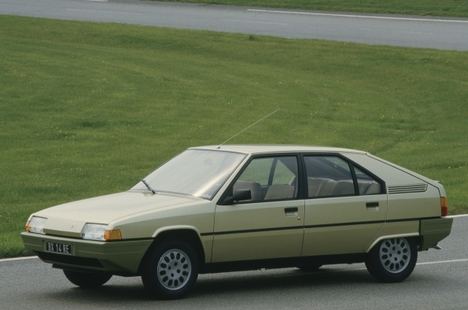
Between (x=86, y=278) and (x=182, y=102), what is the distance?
16.2 m

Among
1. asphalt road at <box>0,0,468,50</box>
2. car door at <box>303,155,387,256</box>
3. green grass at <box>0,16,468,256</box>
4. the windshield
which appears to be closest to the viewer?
the windshield

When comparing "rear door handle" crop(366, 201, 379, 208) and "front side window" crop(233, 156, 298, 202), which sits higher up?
"front side window" crop(233, 156, 298, 202)

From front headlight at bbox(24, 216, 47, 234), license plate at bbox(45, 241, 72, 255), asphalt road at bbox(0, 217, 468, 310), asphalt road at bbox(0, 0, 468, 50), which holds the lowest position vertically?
asphalt road at bbox(0, 217, 468, 310)

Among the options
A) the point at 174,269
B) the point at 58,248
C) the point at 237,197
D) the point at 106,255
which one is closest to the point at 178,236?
the point at 174,269

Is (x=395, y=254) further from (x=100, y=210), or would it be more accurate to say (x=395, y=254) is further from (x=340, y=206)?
(x=100, y=210)

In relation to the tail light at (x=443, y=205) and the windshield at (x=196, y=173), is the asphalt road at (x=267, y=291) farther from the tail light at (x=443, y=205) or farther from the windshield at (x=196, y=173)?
the windshield at (x=196, y=173)

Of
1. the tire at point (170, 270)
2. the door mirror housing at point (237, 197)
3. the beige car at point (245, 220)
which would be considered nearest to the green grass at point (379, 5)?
the beige car at point (245, 220)

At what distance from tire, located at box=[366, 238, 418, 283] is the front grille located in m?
A: 2.96

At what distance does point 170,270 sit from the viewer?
11.1 m

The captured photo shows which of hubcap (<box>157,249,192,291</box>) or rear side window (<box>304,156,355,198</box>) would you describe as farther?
rear side window (<box>304,156,355,198</box>)

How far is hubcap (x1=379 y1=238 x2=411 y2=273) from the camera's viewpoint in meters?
12.4

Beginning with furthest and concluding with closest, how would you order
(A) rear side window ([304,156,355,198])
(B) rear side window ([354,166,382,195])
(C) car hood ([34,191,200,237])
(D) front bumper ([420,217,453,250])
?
(D) front bumper ([420,217,453,250]) < (B) rear side window ([354,166,382,195]) < (A) rear side window ([304,156,355,198]) < (C) car hood ([34,191,200,237])

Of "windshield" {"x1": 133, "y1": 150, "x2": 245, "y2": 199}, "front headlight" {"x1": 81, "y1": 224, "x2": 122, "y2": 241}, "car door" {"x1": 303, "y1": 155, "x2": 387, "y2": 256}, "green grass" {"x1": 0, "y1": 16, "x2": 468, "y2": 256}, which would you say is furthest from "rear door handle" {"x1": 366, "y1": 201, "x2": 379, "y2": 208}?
"green grass" {"x1": 0, "y1": 16, "x2": 468, "y2": 256}

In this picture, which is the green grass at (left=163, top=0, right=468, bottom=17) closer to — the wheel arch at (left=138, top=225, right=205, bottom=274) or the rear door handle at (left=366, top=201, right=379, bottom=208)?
the rear door handle at (left=366, top=201, right=379, bottom=208)
